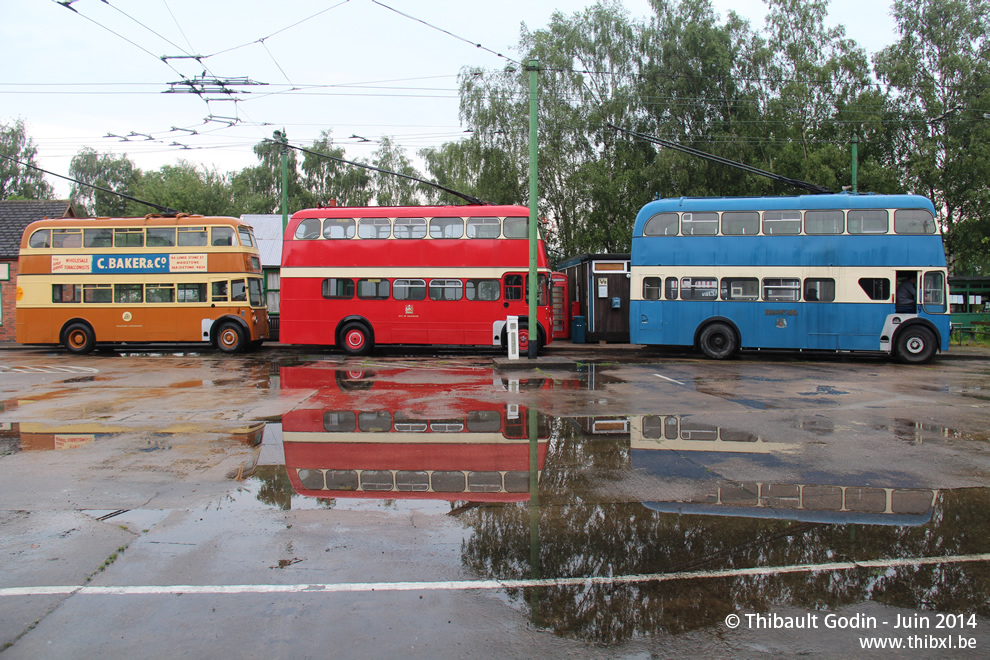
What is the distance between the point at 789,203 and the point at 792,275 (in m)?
2.07

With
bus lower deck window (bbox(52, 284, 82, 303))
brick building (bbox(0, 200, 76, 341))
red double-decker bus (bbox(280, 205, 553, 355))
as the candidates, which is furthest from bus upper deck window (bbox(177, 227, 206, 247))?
brick building (bbox(0, 200, 76, 341))

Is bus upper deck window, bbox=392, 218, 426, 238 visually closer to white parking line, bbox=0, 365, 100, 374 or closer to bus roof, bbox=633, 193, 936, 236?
bus roof, bbox=633, 193, 936, 236

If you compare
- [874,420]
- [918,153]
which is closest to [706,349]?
→ [874,420]

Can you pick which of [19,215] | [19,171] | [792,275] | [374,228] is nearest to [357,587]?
[374,228]

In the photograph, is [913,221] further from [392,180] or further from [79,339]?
[392,180]

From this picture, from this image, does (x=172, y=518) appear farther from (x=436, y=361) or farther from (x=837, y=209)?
(x=837, y=209)

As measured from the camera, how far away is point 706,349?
19.1 m

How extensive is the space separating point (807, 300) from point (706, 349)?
314cm

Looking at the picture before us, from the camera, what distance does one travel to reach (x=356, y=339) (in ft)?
67.5

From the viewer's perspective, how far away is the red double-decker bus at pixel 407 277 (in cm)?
1984

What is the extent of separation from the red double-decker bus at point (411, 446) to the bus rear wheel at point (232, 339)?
35.6 feet

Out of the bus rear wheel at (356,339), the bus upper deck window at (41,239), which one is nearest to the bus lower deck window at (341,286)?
the bus rear wheel at (356,339)

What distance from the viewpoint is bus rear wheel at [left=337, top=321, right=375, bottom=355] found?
2052 centimetres

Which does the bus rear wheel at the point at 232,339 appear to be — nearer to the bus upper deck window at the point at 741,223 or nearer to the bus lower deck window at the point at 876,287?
the bus upper deck window at the point at 741,223
